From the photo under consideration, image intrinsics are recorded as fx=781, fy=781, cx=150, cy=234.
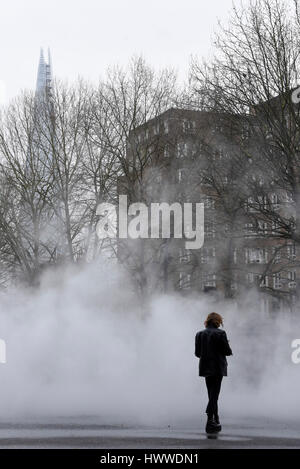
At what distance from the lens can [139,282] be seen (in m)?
21.6

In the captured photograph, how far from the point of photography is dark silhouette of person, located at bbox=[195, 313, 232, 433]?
1088 centimetres

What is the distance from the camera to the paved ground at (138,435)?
31.0ft

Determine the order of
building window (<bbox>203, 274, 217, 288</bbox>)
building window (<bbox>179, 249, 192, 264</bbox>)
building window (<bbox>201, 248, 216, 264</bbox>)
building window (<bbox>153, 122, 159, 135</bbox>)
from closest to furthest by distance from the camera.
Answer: building window (<bbox>203, 274, 217, 288</bbox>) → building window (<bbox>201, 248, 216, 264</bbox>) → building window (<bbox>179, 249, 192, 264</bbox>) → building window (<bbox>153, 122, 159, 135</bbox>)

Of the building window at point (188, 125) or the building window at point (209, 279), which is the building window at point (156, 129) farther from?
the building window at point (209, 279)

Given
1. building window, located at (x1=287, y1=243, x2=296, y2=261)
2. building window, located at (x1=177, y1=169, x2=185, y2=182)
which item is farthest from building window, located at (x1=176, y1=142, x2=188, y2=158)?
building window, located at (x1=287, y1=243, x2=296, y2=261)

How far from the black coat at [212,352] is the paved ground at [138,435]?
2.80ft

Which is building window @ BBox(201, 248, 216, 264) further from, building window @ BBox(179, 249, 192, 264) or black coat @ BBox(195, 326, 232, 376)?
black coat @ BBox(195, 326, 232, 376)

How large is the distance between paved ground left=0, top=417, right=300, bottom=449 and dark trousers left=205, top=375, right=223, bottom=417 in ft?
1.05

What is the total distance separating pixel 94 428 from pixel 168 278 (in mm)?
13409

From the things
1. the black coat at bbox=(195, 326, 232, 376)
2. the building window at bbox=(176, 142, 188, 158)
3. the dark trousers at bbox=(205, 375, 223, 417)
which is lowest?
the dark trousers at bbox=(205, 375, 223, 417)

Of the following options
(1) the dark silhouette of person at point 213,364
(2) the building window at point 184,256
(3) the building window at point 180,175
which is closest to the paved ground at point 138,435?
(1) the dark silhouette of person at point 213,364

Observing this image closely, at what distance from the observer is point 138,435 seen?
1034cm

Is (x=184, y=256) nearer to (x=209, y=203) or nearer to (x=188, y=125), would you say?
(x=209, y=203)

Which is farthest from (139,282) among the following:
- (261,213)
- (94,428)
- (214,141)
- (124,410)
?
(94,428)
